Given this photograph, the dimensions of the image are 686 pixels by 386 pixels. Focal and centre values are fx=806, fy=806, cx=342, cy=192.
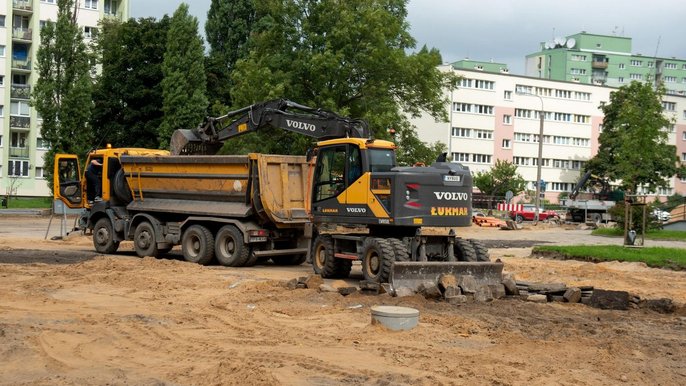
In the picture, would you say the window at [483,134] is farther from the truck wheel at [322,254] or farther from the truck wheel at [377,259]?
the truck wheel at [377,259]

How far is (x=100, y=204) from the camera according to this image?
2253 centimetres

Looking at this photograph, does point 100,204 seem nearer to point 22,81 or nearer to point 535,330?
point 535,330

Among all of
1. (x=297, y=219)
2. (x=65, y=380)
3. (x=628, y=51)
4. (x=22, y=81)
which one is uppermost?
(x=628, y=51)

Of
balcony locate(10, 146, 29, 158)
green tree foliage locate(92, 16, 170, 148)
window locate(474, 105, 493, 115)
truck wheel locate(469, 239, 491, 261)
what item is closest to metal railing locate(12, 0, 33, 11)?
balcony locate(10, 146, 29, 158)

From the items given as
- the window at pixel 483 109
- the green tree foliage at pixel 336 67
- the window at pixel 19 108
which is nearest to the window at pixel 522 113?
the window at pixel 483 109

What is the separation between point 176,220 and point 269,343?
472 inches

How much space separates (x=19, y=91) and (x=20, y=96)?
44 cm

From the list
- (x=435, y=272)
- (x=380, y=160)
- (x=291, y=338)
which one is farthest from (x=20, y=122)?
(x=291, y=338)

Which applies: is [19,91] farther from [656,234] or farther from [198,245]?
[198,245]

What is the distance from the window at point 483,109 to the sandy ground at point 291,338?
67.3 m

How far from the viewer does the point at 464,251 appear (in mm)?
15555

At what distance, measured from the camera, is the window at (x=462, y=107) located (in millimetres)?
81375

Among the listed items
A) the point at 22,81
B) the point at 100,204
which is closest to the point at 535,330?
the point at 100,204

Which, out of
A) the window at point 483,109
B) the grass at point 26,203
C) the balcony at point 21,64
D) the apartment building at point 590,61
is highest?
the apartment building at point 590,61
